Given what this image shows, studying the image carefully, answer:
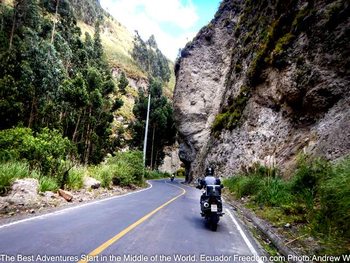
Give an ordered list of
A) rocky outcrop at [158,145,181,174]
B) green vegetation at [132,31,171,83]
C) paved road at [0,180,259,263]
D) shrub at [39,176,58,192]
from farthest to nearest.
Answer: green vegetation at [132,31,171,83] < rocky outcrop at [158,145,181,174] < shrub at [39,176,58,192] < paved road at [0,180,259,263]

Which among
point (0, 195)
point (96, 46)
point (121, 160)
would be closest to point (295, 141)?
point (121, 160)

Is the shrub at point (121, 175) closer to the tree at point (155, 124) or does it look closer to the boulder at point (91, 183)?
the boulder at point (91, 183)

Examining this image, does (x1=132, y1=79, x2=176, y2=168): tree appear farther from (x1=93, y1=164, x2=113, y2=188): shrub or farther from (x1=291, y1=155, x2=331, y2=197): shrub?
(x1=291, y1=155, x2=331, y2=197): shrub

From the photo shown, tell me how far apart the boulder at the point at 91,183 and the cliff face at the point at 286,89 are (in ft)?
33.7

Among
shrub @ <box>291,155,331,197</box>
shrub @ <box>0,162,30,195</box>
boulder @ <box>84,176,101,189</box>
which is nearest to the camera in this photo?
shrub @ <box>291,155,331,197</box>

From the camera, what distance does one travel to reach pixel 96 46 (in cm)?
6712

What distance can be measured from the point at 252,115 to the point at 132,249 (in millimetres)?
21670

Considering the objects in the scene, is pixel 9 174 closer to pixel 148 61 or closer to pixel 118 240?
pixel 118 240

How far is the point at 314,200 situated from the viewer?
959 cm

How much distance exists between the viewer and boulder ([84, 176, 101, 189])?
17694 mm

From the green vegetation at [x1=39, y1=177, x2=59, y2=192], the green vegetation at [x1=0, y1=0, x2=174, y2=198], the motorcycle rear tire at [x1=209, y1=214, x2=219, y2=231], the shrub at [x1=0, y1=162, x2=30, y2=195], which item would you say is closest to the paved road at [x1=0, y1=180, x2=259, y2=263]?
the motorcycle rear tire at [x1=209, y1=214, x2=219, y2=231]

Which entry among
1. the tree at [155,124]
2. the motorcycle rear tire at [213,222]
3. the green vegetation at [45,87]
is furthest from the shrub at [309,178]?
the tree at [155,124]

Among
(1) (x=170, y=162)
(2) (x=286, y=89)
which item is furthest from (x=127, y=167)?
(1) (x=170, y=162)

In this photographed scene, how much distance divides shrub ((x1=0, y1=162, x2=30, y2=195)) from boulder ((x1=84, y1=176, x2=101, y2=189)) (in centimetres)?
482
